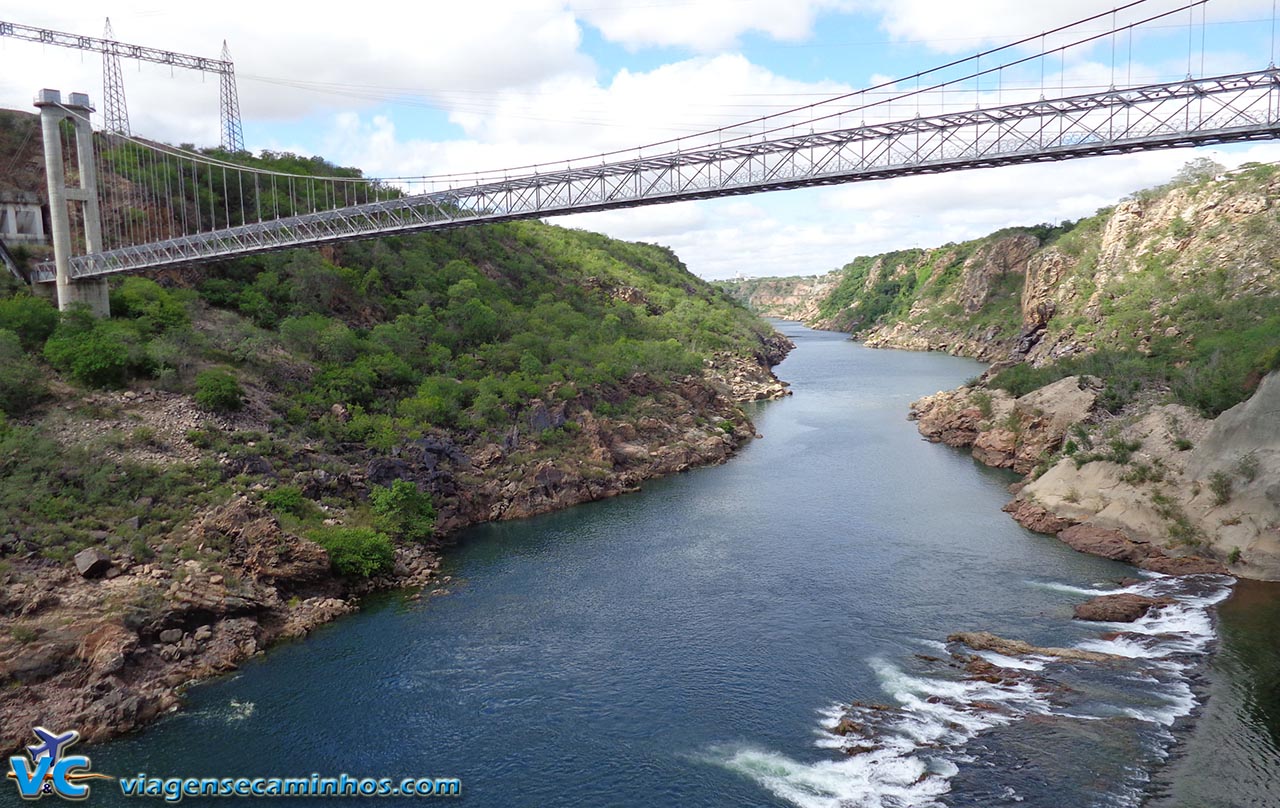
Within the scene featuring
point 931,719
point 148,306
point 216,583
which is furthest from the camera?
point 148,306

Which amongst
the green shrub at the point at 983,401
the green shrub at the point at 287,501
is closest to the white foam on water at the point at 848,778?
the green shrub at the point at 287,501

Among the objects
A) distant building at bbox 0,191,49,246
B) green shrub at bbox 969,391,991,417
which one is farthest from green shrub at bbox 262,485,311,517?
green shrub at bbox 969,391,991,417

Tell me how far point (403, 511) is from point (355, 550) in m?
3.49

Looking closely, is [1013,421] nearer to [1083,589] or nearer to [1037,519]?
[1037,519]

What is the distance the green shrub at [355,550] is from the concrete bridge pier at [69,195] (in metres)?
13.9

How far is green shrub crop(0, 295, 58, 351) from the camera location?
2567cm

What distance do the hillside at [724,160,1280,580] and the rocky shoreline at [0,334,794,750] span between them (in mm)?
16627

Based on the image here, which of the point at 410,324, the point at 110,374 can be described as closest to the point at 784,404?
the point at 410,324

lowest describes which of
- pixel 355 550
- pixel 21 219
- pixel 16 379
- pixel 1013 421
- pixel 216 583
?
pixel 355 550

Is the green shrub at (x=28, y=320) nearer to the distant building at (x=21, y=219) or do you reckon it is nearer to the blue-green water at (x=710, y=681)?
the distant building at (x=21, y=219)

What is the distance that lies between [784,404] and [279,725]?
4320 cm

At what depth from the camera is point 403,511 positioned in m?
25.9

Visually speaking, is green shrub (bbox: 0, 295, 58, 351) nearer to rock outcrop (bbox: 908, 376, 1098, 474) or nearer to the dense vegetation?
the dense vegetation

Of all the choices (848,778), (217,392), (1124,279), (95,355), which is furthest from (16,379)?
(1124,279)
